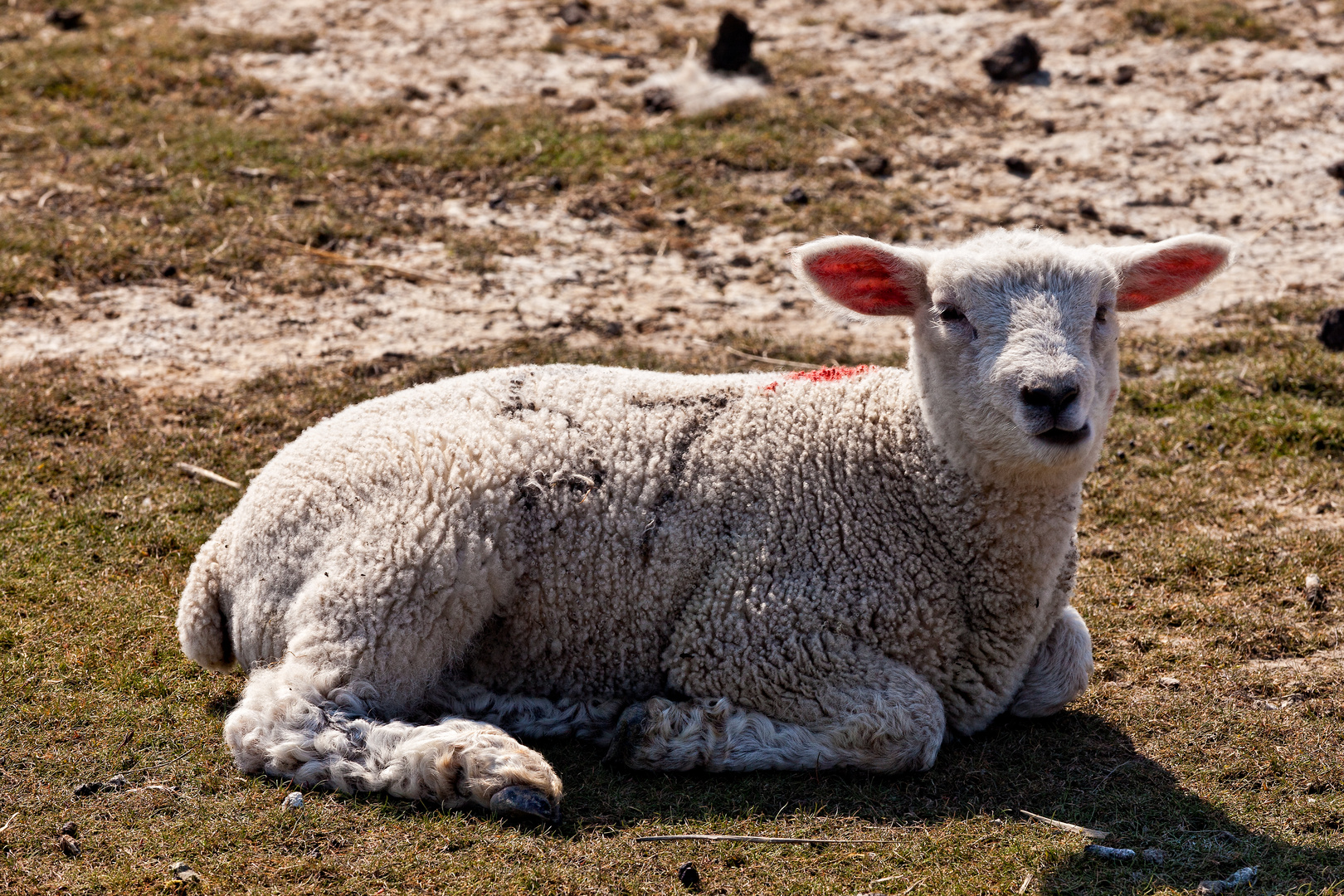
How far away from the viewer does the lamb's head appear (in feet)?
15.9

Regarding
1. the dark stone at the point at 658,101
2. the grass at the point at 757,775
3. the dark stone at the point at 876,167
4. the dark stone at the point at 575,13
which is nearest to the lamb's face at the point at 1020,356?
the grass at the point at 757,775

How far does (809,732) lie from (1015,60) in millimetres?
9109

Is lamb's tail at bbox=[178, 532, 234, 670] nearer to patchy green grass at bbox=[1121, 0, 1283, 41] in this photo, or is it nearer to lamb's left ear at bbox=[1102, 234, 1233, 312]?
lamb's left ear at bbox=[1102, 234, 1233, 312]

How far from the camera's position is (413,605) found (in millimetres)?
5137

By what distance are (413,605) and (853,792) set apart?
1.78 metres

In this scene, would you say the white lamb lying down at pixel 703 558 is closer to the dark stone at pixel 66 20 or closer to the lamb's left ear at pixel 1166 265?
the lamb's left ear at pixel 1166 265

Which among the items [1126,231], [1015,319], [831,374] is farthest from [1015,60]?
[1015,319]

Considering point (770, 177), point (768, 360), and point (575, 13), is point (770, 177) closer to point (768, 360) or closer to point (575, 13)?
point (768, 360)

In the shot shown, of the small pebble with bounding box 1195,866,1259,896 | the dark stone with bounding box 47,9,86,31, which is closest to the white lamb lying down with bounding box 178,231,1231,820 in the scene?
the small pebble with bounding box 1195,866,1259,896

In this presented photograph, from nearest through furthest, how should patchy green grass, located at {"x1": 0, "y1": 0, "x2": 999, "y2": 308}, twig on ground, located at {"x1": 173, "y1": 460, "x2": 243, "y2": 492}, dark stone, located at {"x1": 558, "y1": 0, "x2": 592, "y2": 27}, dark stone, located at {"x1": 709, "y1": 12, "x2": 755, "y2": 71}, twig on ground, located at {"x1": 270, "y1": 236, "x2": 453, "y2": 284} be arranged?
twig on ground, located at {"x1": 173, "y1": 460, "x2": 243, "y2": 492} < twig on ground, located at {"x1": 270, "y1": 236, "x2": 453, "y2": 284} < patchy green grass, located at {"x1": 0, "y1": 0, "x2": 999, "y2": 308} < dark stone, located at {"x1": 709, "y1": 12, "x2": 755, "y2": 71} < dark stone, located at {"x1": 558, "y1": 0, "x2": 592, "y2": 27}

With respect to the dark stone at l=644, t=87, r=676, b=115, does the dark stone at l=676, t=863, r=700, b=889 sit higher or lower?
lower

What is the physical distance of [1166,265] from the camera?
216 inches

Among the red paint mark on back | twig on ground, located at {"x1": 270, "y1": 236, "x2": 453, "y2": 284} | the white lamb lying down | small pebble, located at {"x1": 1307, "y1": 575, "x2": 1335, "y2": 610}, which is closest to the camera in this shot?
the white lamb lying down

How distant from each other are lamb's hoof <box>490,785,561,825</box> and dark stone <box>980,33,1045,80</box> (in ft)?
32.2
